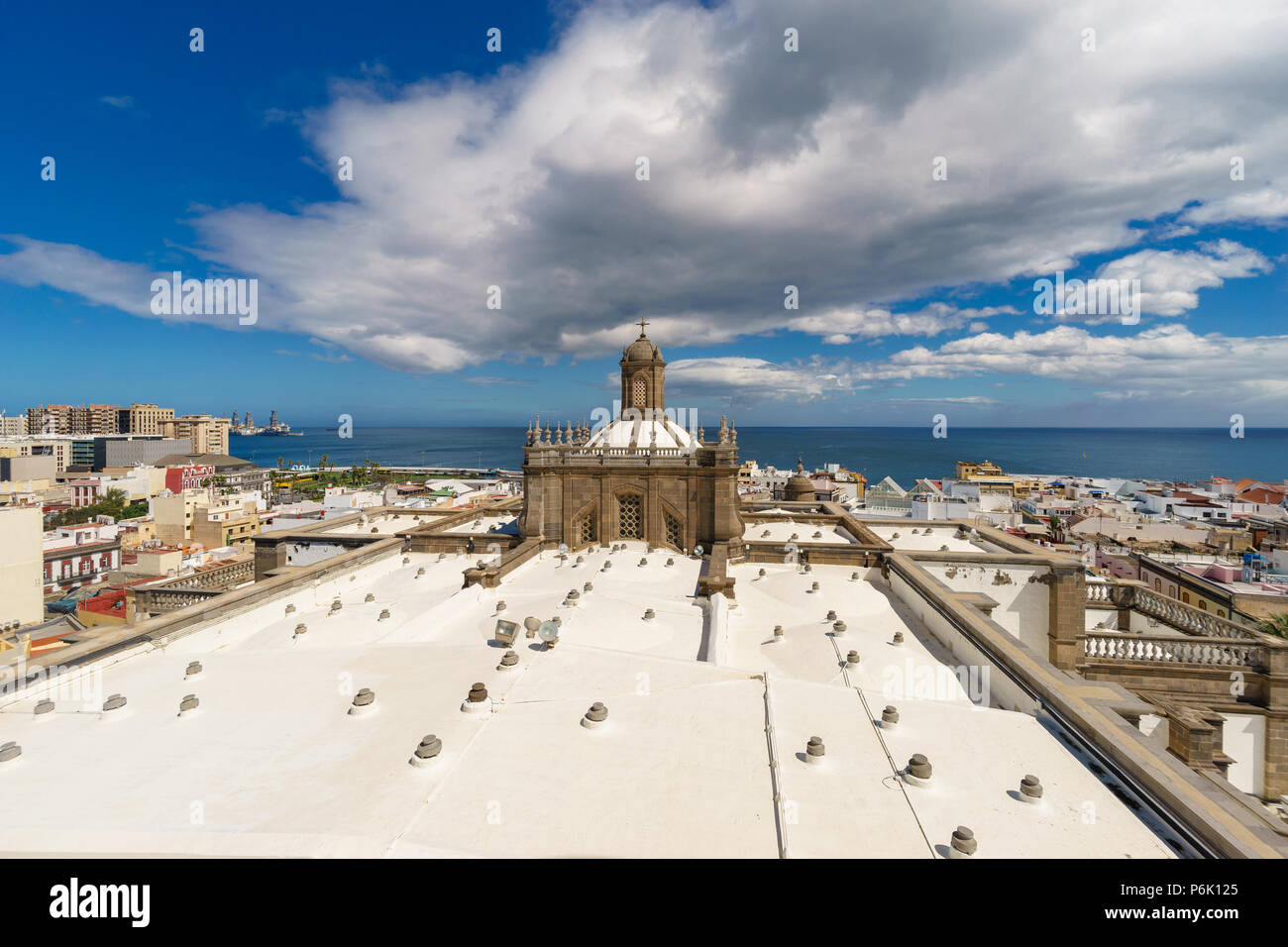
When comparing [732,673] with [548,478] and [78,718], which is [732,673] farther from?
[548,478]

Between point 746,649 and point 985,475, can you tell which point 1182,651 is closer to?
point 746,649

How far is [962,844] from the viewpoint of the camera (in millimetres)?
5656

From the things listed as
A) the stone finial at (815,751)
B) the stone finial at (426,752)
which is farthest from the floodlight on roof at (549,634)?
the stone finial at (815,751)

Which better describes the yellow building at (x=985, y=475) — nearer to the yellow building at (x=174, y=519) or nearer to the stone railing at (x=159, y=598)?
the stone railing at (x=159, y=598)

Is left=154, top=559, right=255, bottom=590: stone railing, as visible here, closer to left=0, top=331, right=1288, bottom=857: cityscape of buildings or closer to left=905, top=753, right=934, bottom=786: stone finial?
left=0, top=331, right=1288, bottom=857: cityscape of buildings

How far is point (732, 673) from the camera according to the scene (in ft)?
32.3

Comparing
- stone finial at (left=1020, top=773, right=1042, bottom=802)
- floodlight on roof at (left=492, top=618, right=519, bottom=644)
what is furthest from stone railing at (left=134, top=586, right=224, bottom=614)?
stone finial at (left=1020, top=773, right=1042, bottom=802)

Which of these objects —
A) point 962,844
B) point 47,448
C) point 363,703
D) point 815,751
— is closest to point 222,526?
point 363,703

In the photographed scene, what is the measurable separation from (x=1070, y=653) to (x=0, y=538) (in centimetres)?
6294

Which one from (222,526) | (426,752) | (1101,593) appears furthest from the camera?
(222,526)

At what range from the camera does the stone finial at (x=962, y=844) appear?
562 centimetres

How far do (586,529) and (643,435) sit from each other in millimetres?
5359

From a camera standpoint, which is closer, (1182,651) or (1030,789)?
(1030,789)
